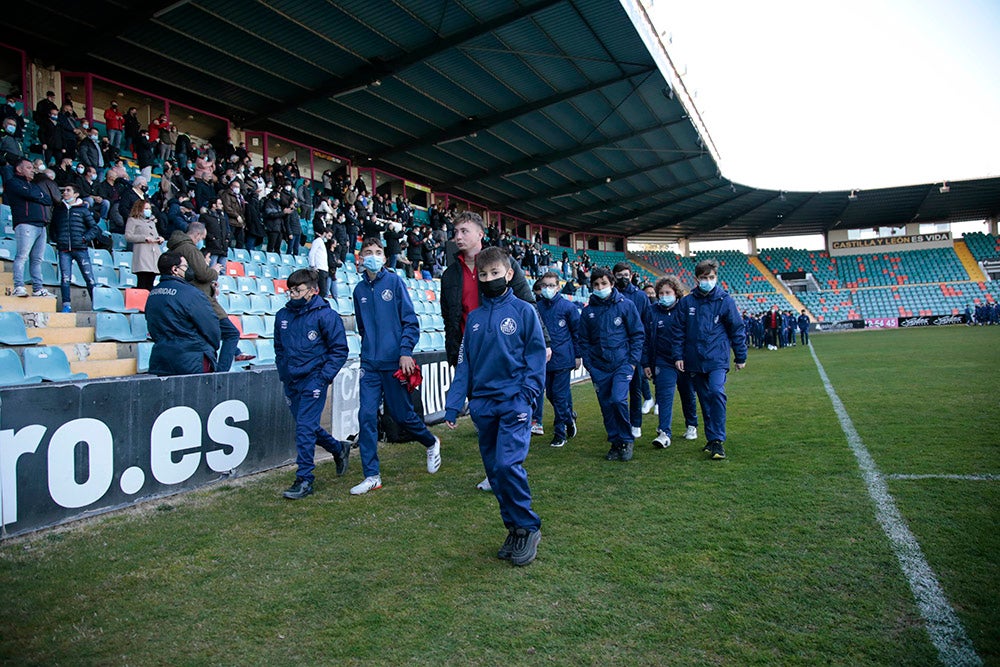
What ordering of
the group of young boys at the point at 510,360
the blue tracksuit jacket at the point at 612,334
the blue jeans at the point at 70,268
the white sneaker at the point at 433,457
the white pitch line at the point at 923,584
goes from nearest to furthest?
the white pitch line at the point at 923,584
the group of young boys at the point at 510,360
the white sneaker at the point at 433,457
the blue tracksuit jacket at the point at 612,334
the blue jeans at the point at 70,268

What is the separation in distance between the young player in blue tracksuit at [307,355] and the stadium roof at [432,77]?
10882mm

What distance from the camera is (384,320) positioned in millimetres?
4984

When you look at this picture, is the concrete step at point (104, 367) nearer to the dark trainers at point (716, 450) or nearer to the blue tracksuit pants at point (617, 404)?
the blue tracksuit pants at point (617, 404)

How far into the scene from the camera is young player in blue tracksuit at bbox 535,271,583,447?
6891 mm

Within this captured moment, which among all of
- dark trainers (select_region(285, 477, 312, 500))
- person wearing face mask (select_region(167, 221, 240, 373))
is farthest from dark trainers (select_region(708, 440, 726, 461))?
person wearing face mask (select_region(167, 221, 240, 373))

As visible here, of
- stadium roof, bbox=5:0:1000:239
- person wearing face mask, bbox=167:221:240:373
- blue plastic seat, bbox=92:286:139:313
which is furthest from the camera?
stadium roof, bbox=5:0:1000:239

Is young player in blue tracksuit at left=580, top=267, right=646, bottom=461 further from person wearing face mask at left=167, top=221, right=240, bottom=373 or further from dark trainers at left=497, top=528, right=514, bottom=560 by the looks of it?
person wearing face mask at left=167, top=221, right=240, bottom=373

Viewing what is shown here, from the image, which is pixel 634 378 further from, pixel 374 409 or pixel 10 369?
pixel 10 369

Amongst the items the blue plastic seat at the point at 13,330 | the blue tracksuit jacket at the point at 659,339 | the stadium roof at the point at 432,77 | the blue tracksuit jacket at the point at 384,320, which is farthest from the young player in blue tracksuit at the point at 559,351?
the stadium roof at the point at 432,77

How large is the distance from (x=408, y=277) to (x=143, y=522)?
536 inches

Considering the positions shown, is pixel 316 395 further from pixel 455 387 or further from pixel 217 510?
pixel 455 387

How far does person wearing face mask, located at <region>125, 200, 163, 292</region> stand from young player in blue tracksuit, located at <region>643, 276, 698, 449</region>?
6.72 metres

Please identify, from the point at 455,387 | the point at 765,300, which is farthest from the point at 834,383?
the point at 765,300

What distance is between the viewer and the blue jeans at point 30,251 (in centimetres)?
756
